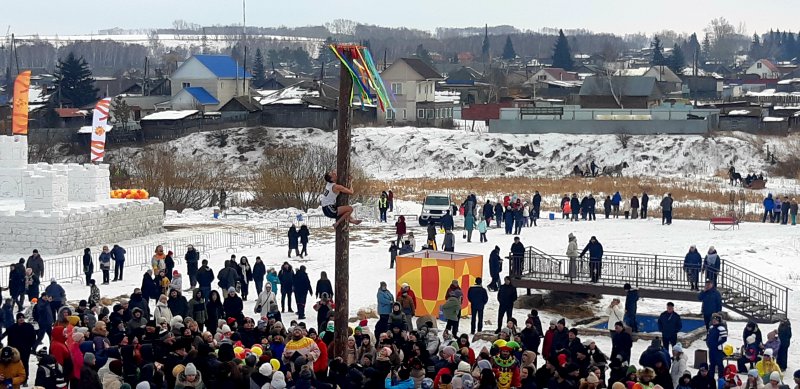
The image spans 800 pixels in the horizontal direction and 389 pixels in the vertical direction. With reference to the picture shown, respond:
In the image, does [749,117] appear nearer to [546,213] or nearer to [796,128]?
[796,128]

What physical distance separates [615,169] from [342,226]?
176 ft

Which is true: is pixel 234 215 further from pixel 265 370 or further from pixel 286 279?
pixel 265 370

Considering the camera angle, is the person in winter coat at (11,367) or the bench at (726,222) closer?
the person in winter coat at (11,367)

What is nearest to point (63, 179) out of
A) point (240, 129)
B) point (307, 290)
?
point (307, 290)

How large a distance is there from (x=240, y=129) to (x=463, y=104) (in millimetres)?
24168

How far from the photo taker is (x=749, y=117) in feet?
240

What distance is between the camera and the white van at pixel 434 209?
3934 centimetres

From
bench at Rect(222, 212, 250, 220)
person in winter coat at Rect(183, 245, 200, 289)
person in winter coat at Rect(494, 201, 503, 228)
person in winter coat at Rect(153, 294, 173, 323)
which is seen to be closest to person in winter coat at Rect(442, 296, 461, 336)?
person in winter coat at Rect(153, 294, 173, 323)

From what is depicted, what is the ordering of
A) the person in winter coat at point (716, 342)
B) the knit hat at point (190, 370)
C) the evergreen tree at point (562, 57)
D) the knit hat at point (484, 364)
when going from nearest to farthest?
the knit hat at point (190, 370)
the knit hat at point (484, 364)
the person in winter coat at point (716, 342)
the evergreen tree at point (562, 57)

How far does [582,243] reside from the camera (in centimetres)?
3450

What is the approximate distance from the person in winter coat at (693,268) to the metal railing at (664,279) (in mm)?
129

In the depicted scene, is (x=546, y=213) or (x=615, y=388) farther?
(x=546, y=213)

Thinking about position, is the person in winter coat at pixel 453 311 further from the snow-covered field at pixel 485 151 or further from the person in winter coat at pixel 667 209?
the snow-covered field at pixel 485 151

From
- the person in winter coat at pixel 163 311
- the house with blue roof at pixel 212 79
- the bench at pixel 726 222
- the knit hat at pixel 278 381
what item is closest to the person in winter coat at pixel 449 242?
the bench at pixel 726 222
